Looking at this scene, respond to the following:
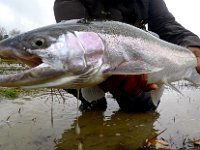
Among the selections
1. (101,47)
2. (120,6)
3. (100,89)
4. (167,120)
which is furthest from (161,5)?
(101,47)

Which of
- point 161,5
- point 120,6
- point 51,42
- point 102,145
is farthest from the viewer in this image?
point 161,5

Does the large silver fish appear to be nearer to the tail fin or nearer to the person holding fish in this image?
the tail fin

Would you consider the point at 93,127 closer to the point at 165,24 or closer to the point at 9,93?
the point at 165,24

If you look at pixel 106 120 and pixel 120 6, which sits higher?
pixel 120 6

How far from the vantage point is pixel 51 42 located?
2252 millimetres

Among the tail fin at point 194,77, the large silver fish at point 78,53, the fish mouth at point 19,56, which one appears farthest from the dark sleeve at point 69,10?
the fish mouth at point 19,56

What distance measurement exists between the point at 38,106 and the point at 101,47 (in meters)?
2.93

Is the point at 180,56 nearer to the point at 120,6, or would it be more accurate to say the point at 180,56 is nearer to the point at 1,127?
the point at 120,6

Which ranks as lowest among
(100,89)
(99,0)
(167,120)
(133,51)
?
(167,120)

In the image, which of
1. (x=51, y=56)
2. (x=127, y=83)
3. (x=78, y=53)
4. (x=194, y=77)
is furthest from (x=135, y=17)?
(x=51, y=56)

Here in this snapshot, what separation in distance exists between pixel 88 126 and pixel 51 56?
2005 mm

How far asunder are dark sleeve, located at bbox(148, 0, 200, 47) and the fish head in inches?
91.3

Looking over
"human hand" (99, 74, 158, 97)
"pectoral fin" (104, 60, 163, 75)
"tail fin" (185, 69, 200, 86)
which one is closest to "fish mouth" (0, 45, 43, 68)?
"pectoral fin" (104, 60, 163, 75)

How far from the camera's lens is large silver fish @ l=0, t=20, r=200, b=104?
2.20 metres
